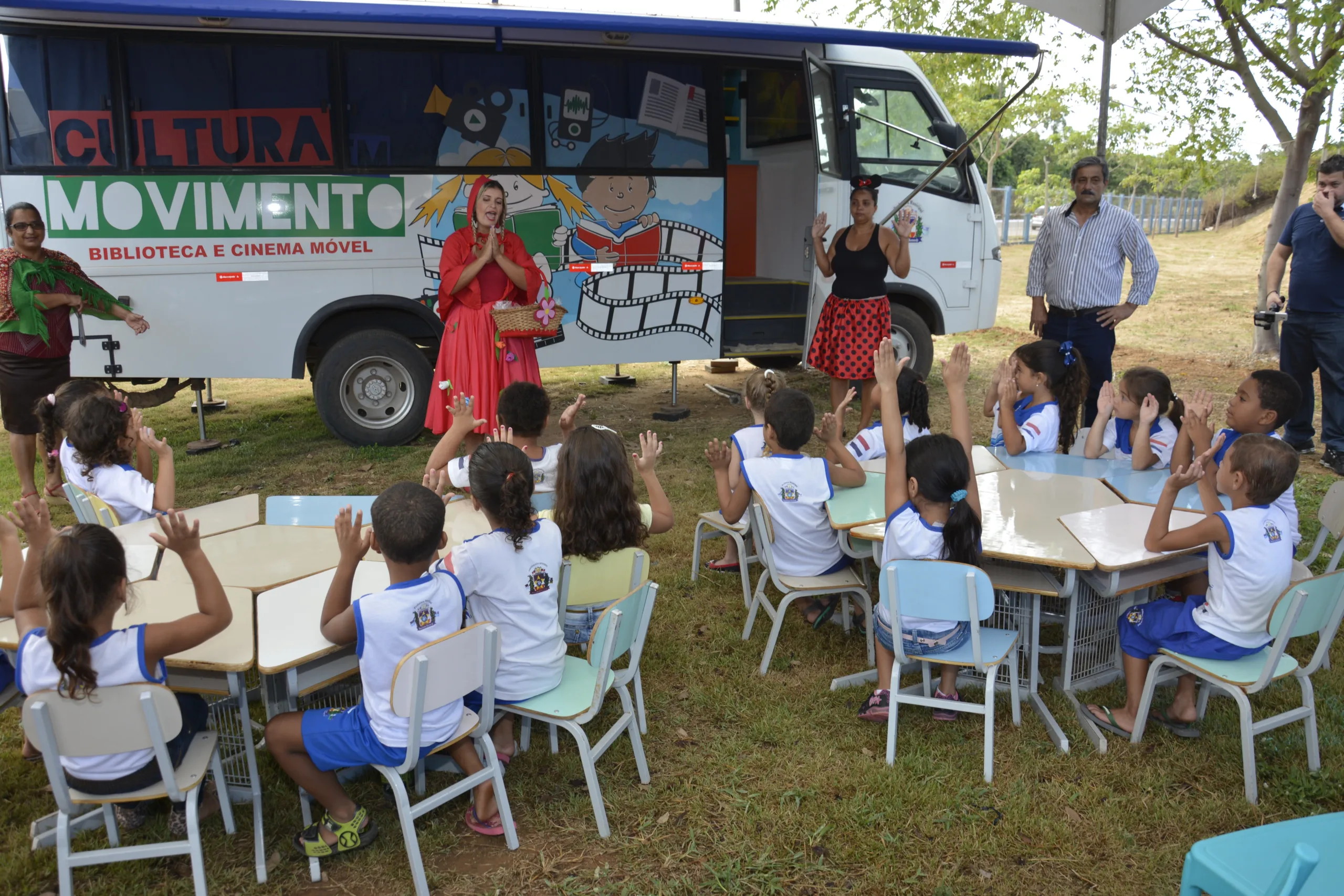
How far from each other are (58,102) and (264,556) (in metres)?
3.91

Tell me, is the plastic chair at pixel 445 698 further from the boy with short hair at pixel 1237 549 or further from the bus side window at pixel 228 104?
the bus side window at pixel 228 104

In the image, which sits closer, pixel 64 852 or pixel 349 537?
pixel 64 852


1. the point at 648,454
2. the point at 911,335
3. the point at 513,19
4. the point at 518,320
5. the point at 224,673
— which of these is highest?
the point at 513,19

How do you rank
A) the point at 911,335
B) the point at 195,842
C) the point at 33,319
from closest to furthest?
the point at 195,842 → the point at 33,319 → the point at 911,335

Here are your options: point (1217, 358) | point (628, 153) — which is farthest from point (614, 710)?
point (1217, 358)

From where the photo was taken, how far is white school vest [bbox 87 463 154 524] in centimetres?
327

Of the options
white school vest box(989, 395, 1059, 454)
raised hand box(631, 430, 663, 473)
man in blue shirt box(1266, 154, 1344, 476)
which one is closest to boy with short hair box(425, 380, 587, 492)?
raised hand box(631, 430, 663, 473)

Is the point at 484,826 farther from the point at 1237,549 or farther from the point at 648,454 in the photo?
the point at 1237,549

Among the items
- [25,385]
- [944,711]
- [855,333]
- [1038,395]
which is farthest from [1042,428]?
[25,385]

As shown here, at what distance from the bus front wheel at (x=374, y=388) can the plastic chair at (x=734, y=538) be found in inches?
101

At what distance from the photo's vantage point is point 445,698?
2232 mm

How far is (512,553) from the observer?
255 cm

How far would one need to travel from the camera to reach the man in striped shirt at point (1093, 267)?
5.07 metres

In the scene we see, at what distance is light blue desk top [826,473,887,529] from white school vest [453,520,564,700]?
110 cm
